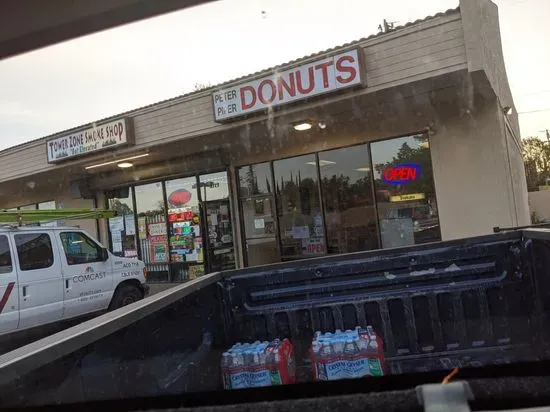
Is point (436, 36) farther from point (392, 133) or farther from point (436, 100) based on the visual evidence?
point (392, 133)

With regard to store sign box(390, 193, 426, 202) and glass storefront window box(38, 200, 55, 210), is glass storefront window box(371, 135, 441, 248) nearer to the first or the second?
store sign box(390, 193, 426, 202)

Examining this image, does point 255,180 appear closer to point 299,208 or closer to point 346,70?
point 299,208

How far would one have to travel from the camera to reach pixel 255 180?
13203 millimetres

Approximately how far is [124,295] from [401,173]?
20.2 feet

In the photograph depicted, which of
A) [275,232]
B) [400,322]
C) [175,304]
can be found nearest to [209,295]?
[175,304]

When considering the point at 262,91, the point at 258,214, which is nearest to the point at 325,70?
the point at 262,91

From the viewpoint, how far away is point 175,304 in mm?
3295

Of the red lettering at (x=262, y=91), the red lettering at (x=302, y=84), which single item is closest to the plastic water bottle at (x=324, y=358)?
the red lettering at (x=302, y=84)

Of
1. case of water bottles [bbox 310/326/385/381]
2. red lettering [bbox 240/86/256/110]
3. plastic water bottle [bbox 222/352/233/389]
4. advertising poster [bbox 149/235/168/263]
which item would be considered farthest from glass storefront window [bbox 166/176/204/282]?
case of water bottles [bbox 310/326/385/381]

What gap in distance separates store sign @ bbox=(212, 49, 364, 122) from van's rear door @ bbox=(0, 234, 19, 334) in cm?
435

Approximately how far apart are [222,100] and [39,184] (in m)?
9.40

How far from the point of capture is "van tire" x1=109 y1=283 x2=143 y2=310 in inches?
389

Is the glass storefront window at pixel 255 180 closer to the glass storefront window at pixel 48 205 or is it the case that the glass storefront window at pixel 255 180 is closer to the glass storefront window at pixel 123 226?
the glass storefront window at pixel 123 226

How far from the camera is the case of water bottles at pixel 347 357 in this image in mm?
3311
